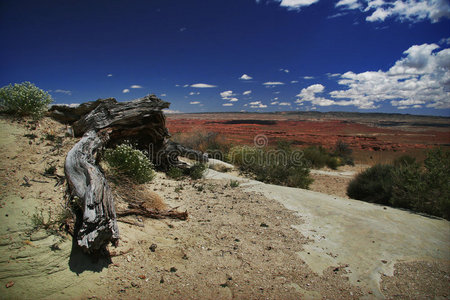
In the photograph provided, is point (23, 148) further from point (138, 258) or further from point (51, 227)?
point (138, 258)

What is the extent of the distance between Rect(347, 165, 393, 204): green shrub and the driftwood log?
576 cm

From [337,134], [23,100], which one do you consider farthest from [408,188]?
[337,134]

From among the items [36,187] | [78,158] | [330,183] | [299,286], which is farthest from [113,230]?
[330,183]

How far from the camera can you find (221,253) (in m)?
3.29

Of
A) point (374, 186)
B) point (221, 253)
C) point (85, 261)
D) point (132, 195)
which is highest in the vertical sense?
point (132, 195)

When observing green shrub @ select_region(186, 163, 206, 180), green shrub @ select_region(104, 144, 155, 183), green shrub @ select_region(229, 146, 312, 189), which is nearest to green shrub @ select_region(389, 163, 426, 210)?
green shrub @ select_region(229, 146, 312, 189)

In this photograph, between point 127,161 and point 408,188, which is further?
point 408,188

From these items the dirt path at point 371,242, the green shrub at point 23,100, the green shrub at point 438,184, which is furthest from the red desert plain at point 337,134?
the dirt path at point 371,242

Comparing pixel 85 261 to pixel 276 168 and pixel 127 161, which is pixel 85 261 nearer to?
pixel 127 161

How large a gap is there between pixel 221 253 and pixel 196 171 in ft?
13.8

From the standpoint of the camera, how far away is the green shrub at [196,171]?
7293mm

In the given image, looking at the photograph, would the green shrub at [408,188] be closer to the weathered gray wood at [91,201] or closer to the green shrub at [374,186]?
the green shrub at [374,186]

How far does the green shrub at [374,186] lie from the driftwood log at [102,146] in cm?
576

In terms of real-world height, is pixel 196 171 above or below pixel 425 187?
above
